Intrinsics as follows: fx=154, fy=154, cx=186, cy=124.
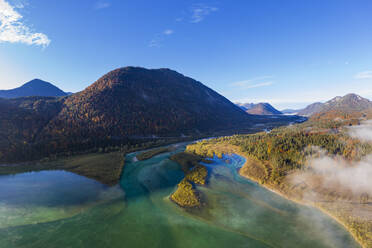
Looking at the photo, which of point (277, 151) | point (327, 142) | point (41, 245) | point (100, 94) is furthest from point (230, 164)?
point (100, 94)

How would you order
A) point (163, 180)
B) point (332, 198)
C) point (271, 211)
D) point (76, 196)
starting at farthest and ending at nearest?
point (163, 180)
point (76, 196)
point (332, 198)
point (271, 211)

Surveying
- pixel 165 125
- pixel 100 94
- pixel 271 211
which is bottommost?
pixel 271 211

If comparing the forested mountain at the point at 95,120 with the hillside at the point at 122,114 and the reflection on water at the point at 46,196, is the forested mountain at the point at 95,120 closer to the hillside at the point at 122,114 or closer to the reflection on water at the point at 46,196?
the hillside at the point at 122,114

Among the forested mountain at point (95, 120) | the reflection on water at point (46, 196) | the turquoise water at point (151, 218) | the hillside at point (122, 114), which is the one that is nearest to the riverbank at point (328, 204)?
the turquoise water at point (151, 218)

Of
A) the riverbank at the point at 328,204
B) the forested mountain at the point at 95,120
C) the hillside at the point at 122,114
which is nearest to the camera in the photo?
the riverbank at the point at 328,204

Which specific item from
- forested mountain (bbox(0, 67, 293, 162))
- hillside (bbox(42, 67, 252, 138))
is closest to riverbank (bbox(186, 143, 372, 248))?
forested mountain (bbox(0, 67, 293, 162))

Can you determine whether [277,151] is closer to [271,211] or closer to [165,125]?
[271,211]

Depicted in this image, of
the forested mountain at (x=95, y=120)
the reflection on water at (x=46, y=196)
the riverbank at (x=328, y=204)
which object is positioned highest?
the forested mountain at (x=95, y=120)

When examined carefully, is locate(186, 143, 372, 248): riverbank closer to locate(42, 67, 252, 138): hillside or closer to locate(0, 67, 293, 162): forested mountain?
locate(0, 67, 293, 162): forested mountain
